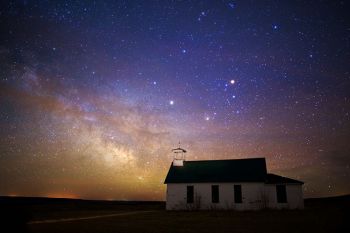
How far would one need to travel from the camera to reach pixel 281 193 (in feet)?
89.1

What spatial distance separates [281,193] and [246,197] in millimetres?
3458

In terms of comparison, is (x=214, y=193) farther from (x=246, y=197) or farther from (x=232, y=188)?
(x=246, y=197)

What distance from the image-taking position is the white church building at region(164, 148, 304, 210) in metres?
→ 26.9

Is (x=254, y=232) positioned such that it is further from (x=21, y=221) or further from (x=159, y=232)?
(x=21, y=221)

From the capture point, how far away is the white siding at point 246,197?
26766mm

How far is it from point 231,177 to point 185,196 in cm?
531

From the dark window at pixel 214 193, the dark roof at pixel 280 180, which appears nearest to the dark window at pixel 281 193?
the dark roof at pixel 280 180

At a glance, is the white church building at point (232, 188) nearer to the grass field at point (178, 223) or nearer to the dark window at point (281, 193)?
the dark window at point (281, 193)

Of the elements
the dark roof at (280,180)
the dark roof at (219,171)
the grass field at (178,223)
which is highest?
the dark roof at (219,171)

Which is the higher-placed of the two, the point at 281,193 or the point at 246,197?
the point at 281,193

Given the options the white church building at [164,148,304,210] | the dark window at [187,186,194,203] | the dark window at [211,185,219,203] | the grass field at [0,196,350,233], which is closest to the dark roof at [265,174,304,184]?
the white church building at [164,148,304,210]

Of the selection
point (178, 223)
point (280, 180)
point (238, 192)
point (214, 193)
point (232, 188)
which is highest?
point (280, 180)

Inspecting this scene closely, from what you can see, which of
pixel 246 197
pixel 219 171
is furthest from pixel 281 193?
pixel 219 171

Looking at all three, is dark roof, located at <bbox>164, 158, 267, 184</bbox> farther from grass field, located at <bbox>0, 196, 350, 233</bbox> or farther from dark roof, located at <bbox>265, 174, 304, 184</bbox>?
grass field, located at <bbox>0, 196, 350, 233</bbox>
